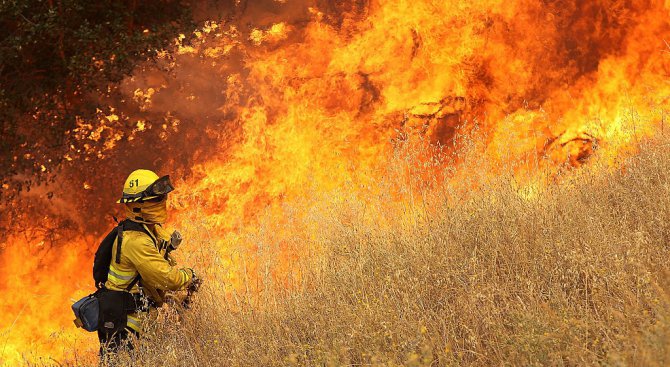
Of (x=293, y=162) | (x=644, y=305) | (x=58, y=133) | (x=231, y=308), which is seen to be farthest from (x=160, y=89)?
(x=644, y=305)

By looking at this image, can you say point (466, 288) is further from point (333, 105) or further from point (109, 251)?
point (333, 105)

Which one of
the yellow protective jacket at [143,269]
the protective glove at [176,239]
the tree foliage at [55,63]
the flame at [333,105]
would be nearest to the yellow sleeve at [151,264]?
the yellow protective jacket at [143,269]

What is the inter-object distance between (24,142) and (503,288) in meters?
6.41

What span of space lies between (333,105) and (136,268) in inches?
160

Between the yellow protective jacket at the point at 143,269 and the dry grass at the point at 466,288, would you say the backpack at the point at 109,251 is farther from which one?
the dry grass at the point at 466,288

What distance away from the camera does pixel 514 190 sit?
5.93m

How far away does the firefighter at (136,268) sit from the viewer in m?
4.83

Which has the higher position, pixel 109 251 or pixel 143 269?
pixel 109 251

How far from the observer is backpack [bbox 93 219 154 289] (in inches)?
192

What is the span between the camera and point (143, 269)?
482 centimetres

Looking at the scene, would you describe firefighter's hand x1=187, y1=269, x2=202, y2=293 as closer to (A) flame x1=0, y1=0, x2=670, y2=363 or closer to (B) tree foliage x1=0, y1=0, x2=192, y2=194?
(A) flame x1=0, y1=0, x2=670, y2=363

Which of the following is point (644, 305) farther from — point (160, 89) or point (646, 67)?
point (160, 89)

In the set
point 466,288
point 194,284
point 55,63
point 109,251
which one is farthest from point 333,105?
point 466,288

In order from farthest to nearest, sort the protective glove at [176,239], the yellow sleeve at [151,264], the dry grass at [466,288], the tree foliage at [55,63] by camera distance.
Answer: the tree foliage at [55,63] → the protective glove at [176,239] → the yellow sleeve at [151,264] → the dry grass at [466,288]
